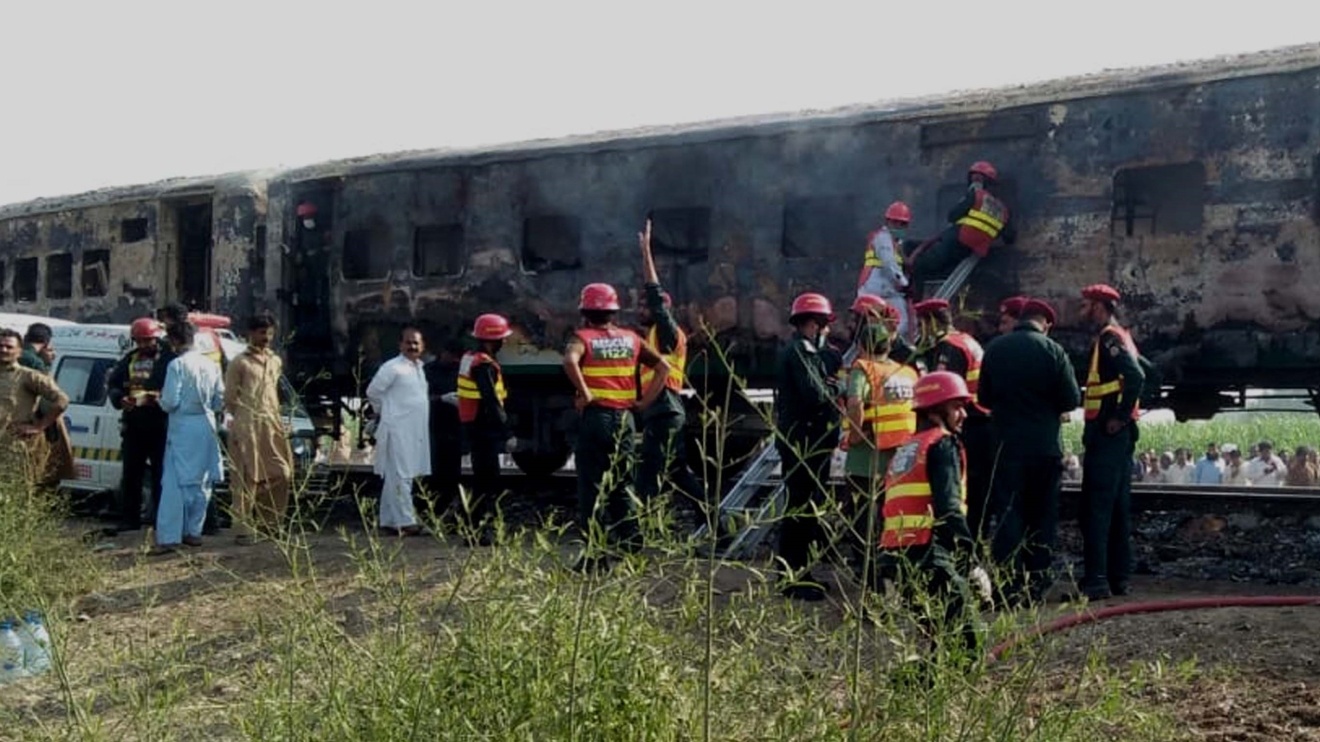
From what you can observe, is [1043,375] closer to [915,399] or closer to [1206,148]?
[915,399]

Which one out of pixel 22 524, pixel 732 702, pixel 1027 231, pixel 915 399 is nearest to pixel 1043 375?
pixel 915 399

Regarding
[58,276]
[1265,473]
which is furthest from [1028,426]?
[1265,473]

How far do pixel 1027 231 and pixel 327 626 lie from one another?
24.9ft

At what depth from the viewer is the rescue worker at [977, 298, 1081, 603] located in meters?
6.71

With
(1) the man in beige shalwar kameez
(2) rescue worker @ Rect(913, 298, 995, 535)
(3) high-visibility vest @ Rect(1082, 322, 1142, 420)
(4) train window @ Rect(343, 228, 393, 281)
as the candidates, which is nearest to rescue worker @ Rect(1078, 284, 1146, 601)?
(3) high-visibility vest @ Rect(1082, 322, 1142, 420)

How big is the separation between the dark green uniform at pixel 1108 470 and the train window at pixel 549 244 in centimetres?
589

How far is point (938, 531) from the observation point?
495cm

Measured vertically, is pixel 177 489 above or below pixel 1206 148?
below

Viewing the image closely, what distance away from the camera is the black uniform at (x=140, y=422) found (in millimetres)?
8953

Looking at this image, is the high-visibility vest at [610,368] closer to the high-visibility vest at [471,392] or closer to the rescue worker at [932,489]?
the high-visibility vest at [471,392]

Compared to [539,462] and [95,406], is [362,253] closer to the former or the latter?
[539,462]

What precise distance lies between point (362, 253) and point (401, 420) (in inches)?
188

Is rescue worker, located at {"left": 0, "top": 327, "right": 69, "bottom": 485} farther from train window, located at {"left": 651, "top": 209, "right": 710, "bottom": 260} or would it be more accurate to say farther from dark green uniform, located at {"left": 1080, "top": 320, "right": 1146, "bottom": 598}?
dark green uniform, located at {"left": 1080, "top": 320, "right": 1146, "bottom": 598}

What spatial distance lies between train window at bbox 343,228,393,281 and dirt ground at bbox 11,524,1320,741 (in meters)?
4.96
